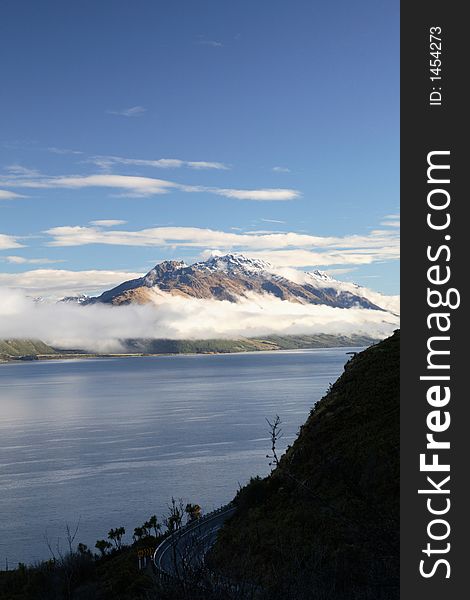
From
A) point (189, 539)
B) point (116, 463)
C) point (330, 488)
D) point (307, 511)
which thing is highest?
point (330, 488)

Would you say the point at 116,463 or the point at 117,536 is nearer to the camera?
the point at 117,536

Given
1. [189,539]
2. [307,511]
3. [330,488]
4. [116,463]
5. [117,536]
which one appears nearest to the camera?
[307,511]

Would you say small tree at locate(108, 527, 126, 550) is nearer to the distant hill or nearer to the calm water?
the calm water

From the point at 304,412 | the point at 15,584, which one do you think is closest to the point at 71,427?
the point at 304,412

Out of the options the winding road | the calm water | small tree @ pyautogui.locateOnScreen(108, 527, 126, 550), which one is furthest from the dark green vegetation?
the calm water

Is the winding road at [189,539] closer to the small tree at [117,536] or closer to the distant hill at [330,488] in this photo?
the distant hill at [330,488]

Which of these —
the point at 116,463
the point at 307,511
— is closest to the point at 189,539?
the point at 307,511

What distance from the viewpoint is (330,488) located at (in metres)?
45.5

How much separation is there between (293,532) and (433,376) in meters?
34.5

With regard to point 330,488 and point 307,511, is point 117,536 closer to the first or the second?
point 330,488

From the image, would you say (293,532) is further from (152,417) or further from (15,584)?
(152,417)

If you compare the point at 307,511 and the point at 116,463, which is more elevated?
the point at 307,511

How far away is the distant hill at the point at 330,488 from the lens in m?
32.1

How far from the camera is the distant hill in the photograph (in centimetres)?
3209
